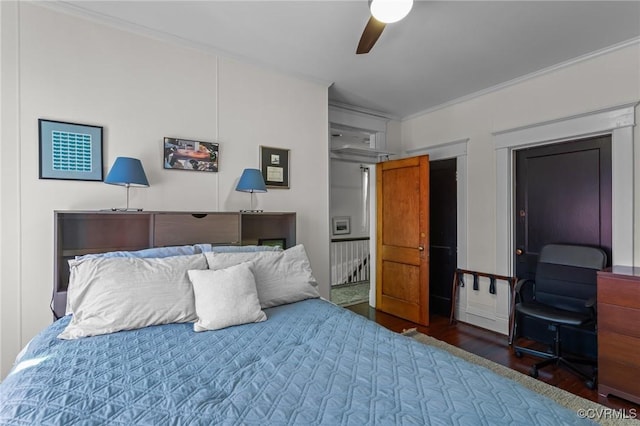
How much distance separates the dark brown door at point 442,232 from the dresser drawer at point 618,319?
1.76 metres

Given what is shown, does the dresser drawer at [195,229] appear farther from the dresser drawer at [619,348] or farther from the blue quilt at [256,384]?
the dresser drawer at [619,348]

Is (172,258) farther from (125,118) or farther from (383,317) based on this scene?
(383,317)

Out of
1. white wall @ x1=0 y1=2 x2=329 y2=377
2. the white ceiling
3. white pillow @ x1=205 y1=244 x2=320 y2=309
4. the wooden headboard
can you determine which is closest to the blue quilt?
white pillow @ x1=205 y1=244 x2=320 y2=309

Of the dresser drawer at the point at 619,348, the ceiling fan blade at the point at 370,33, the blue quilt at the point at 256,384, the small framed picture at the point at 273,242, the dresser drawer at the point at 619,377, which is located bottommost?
the dresser drawer at the point at 619,377

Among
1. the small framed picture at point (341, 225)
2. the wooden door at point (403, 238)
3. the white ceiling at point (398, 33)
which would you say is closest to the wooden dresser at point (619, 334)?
the wooden door at point (403, 238)

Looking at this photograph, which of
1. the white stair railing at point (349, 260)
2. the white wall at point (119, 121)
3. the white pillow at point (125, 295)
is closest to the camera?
the white pillow at point (125, 295)

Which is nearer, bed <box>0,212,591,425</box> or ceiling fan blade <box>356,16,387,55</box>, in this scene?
bed <box>0,212,591,425</box>

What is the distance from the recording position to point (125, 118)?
2.35m

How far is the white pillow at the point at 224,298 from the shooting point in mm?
1669

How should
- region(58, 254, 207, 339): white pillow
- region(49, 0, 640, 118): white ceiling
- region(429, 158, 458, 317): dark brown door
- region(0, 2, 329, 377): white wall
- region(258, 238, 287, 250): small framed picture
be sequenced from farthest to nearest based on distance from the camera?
A: region(429, 158, 458, 317): dark brown door → region(258, 238, 287, 250): small framed picture → region(49, 0, 640, 118): white ceiling → region(0, 2, 329, 377): white wall → region(58, 254, 207, 339): white pillow

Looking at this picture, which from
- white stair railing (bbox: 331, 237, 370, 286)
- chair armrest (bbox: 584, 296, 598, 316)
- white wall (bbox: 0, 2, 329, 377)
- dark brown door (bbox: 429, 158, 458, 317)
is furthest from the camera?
white stair railing (bbox: 331, 237, 370, 286)

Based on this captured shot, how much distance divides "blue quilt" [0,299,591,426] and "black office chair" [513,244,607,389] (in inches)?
71.5

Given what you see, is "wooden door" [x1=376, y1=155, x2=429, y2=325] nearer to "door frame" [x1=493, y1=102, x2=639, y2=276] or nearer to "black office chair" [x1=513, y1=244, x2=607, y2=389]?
"door frame" [x1=493, y1=102, x2=639, y2=276]

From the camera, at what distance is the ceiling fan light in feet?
5.58
